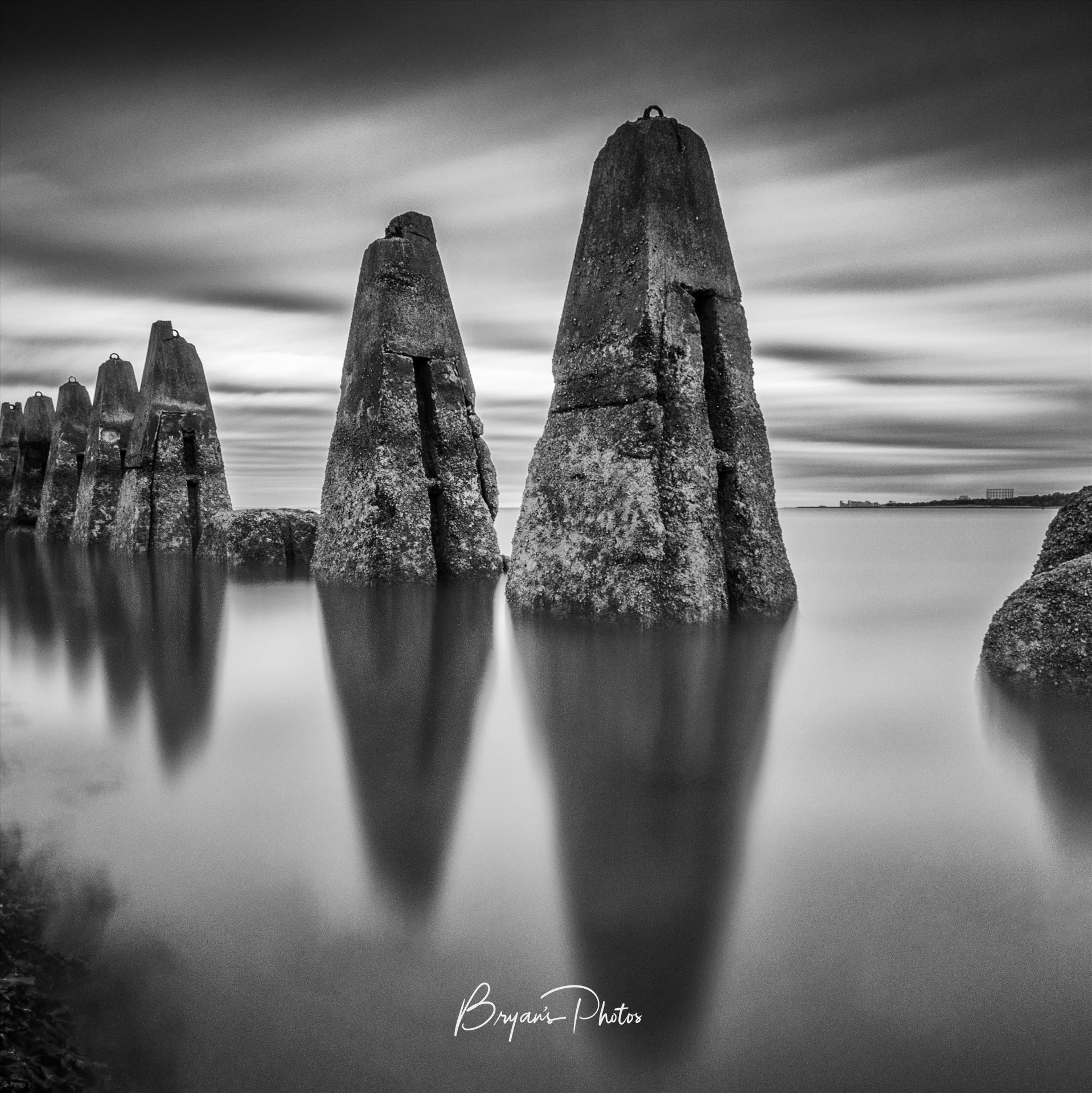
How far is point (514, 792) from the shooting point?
241cm

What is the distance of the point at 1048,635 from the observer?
364 centimetres

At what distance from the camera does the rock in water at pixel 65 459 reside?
17469mm

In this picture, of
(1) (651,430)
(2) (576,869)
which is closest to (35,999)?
(2) (576,869)

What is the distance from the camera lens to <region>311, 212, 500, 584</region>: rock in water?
7949 mm

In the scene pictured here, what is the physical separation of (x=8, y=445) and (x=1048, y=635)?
23.2 metres

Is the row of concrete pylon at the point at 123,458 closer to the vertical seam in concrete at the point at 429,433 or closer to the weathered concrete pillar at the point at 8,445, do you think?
the weathered concrete pillar at the point at 8,445

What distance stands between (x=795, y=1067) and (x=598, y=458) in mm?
4398

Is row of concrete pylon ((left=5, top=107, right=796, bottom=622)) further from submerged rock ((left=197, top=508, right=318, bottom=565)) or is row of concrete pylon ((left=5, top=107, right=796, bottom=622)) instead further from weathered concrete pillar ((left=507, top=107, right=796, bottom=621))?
Answer: submerged rock ((left=197, top=508, right=318, bottom=565))

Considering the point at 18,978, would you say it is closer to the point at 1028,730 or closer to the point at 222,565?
the point at 1028,730

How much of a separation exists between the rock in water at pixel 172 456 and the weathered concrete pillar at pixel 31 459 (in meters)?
8.18

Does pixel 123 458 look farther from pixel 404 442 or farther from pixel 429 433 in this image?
pixel 404 442

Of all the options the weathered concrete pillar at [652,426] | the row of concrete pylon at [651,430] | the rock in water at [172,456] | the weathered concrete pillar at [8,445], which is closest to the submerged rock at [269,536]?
the rock in water at [172,456]

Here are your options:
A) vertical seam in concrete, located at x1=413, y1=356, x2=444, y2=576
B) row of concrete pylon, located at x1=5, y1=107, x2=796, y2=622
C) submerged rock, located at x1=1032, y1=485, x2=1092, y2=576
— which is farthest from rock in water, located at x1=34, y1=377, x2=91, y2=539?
submerged rock, located at x1=1032, y1=485, x2=1092, y2=576
